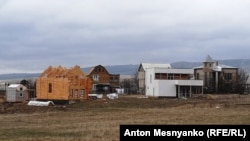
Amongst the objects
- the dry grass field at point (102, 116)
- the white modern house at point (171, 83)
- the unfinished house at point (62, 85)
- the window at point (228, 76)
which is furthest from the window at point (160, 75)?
the window at point (228, 76)

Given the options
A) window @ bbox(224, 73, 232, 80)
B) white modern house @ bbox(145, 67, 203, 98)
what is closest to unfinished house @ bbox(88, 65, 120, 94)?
white modern house @ bbox(145, 67, 203, 98)

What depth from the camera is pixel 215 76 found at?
101875 mm

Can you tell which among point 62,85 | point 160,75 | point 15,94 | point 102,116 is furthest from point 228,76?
point 102,116

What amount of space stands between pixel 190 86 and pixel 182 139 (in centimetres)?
7937

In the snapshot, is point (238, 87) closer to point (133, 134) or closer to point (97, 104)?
point (97, 104)

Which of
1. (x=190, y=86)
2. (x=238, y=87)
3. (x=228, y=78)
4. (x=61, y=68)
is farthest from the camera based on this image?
(x=228, y=78)

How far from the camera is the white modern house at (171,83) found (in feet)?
281

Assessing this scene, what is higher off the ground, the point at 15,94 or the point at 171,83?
the point at 171,83

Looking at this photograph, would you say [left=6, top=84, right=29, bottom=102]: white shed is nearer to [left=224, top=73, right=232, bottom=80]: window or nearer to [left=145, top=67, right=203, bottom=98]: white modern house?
[left=145, top=67, right=203, bottom=98]: white modern house

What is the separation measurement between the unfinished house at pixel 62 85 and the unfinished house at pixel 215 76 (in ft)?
103

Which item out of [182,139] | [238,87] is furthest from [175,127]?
[238,87]

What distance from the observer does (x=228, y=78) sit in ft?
343

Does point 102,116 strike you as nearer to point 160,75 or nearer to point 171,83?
point 171,83

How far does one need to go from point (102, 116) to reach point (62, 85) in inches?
1163
